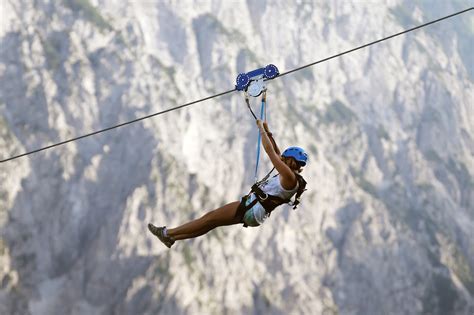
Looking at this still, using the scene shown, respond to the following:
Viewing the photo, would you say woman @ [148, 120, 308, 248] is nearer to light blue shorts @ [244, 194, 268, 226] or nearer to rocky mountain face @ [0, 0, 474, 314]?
light blue shorts @ [244, 194, 268, 226]

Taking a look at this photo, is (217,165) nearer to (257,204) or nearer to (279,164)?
(257,204)

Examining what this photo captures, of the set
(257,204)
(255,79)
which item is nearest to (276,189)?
(257,204)

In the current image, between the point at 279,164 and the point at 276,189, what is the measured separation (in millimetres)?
1180

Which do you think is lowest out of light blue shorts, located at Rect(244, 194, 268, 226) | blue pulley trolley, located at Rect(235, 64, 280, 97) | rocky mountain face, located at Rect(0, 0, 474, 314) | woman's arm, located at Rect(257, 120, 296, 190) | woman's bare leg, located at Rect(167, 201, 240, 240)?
light blue shorts, located at Rect(244, 194, 268, 226)

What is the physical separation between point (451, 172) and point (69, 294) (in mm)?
93685

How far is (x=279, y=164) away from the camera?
42.2 feet

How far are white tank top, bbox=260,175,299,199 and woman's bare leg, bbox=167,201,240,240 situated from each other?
69cm

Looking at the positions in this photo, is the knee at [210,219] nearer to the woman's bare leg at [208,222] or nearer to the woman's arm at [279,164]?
the woman's bare leg at [208,222]

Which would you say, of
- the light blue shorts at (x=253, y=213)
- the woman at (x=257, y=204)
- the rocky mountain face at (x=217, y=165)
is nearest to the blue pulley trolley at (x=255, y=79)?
the woman at (x=257, y=204)

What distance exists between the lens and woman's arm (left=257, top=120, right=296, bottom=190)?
12664 mm

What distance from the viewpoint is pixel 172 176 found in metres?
125

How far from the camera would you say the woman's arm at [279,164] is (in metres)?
12.7

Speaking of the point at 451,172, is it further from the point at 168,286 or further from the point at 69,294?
the point at 69,294

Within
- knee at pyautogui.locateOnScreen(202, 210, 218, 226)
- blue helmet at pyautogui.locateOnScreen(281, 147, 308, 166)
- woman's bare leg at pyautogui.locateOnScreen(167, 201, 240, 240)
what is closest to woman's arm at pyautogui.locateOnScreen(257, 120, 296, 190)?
blue helmet at pyautogui.locateOnScreen(281, 147, 308, 166)
